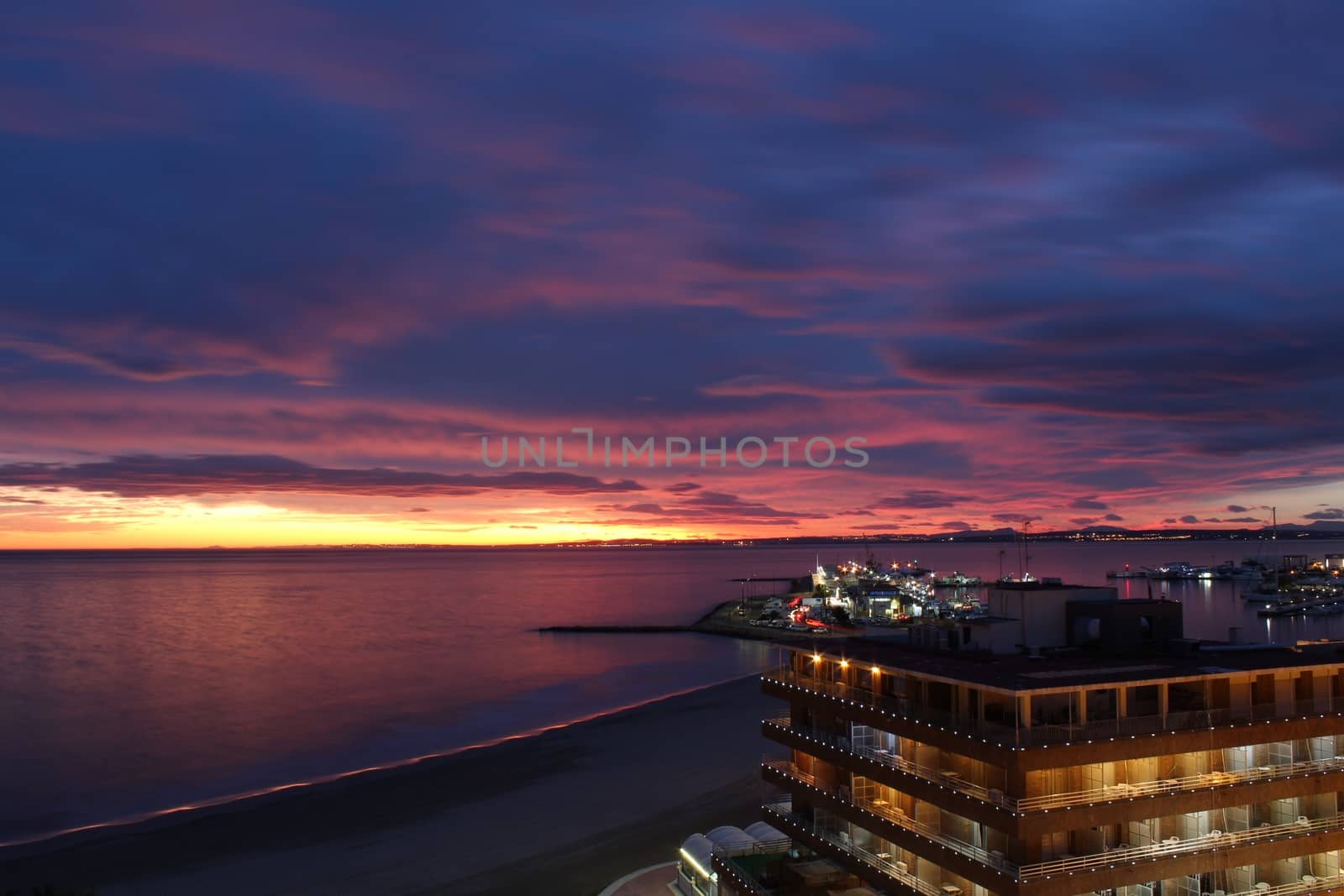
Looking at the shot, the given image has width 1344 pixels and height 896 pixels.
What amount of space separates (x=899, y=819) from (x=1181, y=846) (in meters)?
6.90

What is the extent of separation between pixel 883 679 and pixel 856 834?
4862mm

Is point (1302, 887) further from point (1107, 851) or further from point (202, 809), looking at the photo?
point (202, 809)

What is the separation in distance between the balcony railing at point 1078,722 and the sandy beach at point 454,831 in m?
17.7

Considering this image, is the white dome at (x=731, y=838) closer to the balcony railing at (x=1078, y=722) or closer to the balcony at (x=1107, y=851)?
the balcony at (x=1107, y=851)

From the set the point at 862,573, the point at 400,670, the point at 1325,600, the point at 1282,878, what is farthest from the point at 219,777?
the point at 1325,600

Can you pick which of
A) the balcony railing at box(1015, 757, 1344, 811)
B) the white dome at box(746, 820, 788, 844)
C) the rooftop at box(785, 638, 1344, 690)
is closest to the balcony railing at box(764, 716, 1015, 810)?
the balcony railing at box(1015, 757, 1344, 811)

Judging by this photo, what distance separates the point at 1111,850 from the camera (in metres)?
22.5

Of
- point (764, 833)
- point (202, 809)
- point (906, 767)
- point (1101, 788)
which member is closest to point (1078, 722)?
point (1101, 788)

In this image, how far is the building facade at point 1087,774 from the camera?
21.7 metres

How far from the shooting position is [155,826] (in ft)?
162

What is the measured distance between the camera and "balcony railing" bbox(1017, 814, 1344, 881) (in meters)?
21.5

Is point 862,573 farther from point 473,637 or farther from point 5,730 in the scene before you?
point 5,730

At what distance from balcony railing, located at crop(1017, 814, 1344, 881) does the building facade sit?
5 centimetres

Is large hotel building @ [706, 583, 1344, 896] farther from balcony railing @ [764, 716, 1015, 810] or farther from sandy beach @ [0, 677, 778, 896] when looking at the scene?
sandy beach @ [0, 677, 778, 896]
